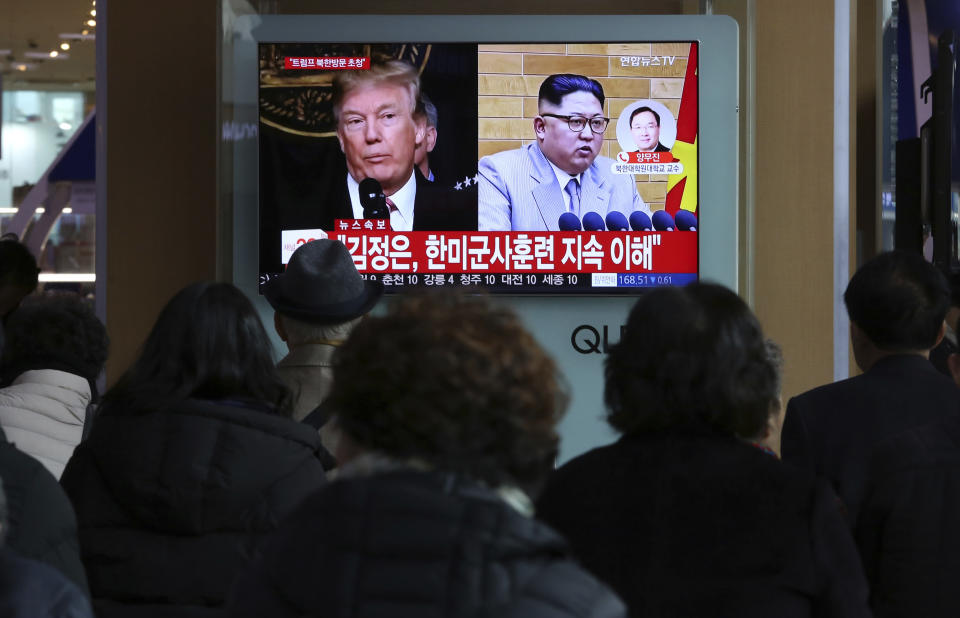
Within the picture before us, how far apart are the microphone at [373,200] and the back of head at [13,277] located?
145 cm

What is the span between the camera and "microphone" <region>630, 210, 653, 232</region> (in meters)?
4.20

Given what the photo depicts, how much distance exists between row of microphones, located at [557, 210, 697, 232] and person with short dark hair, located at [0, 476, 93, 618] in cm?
304

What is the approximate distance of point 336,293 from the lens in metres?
3.00

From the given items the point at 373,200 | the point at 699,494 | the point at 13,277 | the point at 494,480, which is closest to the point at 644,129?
the point at 373,200

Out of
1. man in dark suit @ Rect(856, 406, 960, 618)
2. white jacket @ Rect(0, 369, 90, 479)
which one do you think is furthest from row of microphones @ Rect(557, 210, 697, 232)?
man in dark suit @ Rect(856, 406, 960, 618)

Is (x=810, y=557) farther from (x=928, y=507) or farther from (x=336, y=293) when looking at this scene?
(x=336, y=293)

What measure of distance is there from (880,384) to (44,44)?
11.6 metres

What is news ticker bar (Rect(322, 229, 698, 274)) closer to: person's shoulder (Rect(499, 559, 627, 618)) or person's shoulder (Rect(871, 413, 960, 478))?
person's shoulder (Rect(871, 413, 960, 478))

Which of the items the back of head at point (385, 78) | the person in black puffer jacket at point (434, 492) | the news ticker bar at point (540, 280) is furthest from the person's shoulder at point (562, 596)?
the back of head at point (385, 78)

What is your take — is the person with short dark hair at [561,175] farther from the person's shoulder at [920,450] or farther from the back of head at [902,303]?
the person's shoulder at [920,450]

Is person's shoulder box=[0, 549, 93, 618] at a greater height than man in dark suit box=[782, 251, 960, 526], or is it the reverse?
man in dark suit box=[782, 251, 960, 526]

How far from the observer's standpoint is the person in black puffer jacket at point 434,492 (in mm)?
1076

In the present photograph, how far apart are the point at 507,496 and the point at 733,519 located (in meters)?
0.59

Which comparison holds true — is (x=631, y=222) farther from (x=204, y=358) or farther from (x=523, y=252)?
(x=204, y=358)
